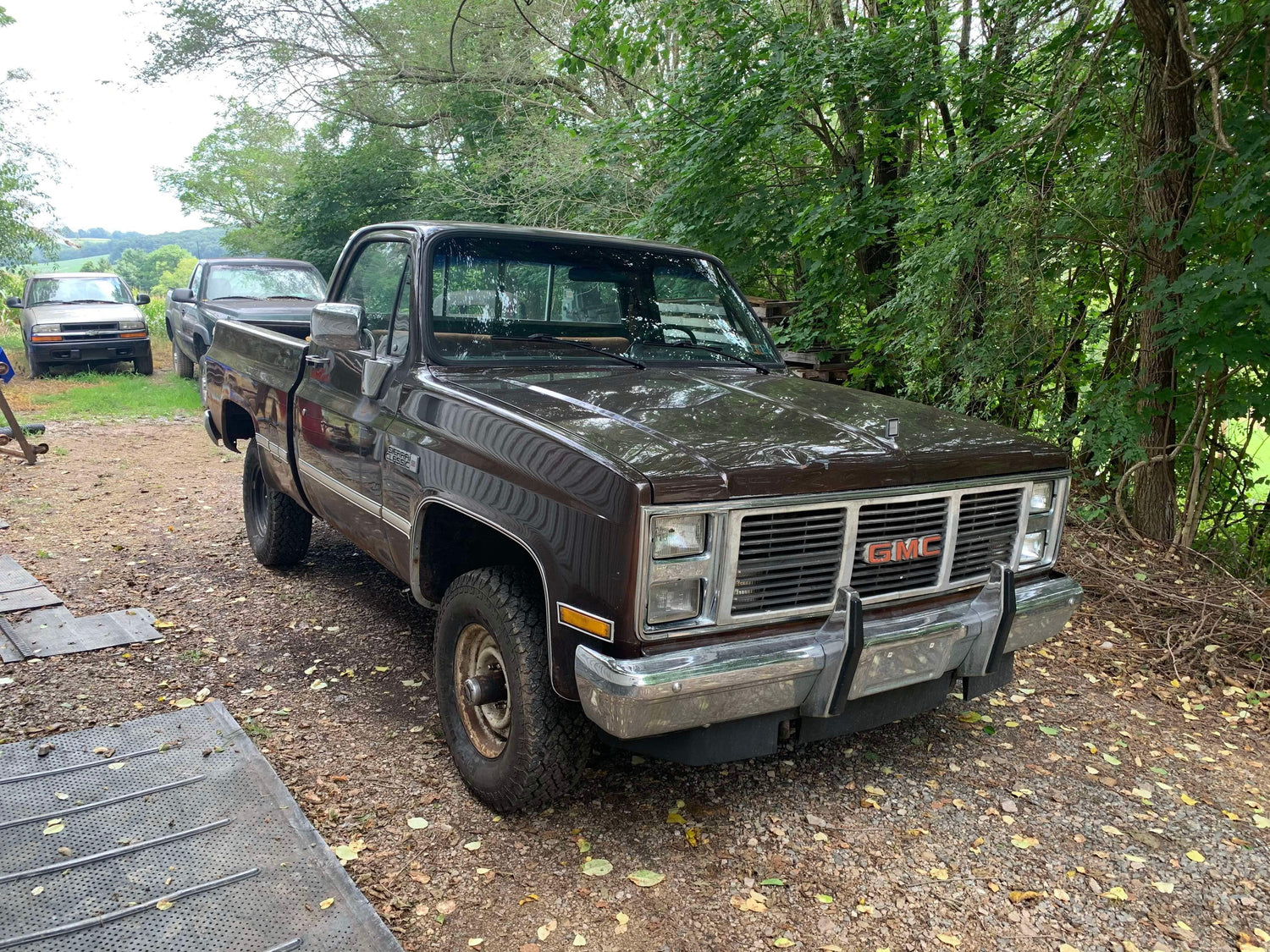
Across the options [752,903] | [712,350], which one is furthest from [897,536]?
[712,350]

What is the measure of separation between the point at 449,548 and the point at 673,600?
1.16 meters

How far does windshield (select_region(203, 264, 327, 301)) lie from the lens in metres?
11.8

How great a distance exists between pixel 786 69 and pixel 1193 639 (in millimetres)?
5254

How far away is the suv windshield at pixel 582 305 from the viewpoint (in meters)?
3.64

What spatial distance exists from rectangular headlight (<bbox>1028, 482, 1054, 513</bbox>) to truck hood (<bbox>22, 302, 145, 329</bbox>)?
14.0m

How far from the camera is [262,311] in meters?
11.0

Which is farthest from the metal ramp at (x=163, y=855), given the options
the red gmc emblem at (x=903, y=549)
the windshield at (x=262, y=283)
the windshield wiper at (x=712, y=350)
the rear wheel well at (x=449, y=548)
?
the windshield at (x=262, y=283)

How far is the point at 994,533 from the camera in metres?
3.25

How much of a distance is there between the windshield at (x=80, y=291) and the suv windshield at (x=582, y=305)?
13.0 meters

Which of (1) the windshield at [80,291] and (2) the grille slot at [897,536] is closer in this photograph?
(2) the grille slot at [897,536]

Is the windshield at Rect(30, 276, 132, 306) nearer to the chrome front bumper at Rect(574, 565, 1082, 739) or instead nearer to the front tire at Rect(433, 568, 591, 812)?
the front tire at Rect(433, 568, 591, 812)

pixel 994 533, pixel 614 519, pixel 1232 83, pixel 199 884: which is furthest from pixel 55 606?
pixel 1232 83

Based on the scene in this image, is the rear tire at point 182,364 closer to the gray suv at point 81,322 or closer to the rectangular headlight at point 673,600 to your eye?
the gray suv at point 81,322

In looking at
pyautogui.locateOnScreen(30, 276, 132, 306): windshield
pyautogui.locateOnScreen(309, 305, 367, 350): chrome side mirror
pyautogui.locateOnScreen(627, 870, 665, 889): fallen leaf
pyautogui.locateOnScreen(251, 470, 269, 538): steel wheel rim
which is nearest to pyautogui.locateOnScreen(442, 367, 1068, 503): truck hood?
pyautogui.locateOnScreen(309, 305, 367, 350): chrome side mirror
